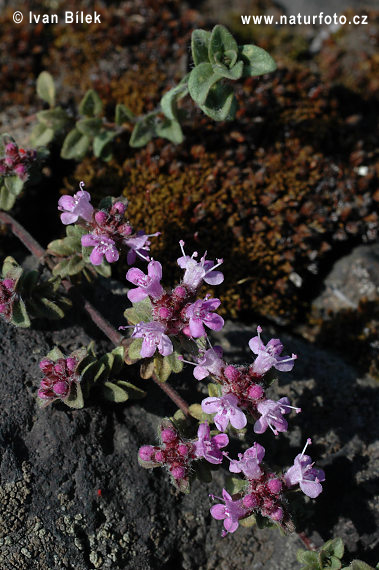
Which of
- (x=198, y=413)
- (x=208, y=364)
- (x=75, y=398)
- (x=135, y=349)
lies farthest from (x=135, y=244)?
(x=198, y=413)

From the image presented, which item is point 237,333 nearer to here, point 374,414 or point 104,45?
point 374,414

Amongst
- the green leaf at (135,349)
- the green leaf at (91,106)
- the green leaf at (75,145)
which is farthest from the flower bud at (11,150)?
the green leaf at (135,349)

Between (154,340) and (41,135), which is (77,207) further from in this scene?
(41,135)

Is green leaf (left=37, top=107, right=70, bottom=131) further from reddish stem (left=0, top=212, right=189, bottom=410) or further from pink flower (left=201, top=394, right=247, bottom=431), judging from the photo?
pink flower (left=201, top=394, right=247, bottom=431)

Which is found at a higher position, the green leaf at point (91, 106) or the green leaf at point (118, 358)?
the green leaf at point (91, 106)

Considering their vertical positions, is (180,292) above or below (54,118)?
below

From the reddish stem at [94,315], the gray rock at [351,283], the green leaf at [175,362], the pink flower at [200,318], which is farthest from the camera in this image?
the gray rock at [351,283]

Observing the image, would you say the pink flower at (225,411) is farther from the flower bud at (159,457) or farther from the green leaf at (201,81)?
the green leaf at (201,81)

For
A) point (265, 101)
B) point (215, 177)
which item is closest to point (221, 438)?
point (215, 177)
